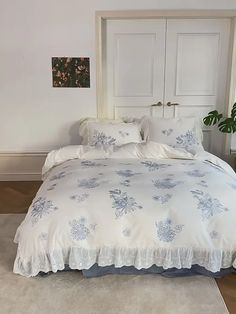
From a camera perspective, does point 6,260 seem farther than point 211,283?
Yes

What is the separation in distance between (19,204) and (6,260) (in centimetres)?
113

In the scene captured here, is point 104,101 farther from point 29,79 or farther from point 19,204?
point 19,204

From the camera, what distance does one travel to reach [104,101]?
13.2ft

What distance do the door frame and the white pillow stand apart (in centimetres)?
71

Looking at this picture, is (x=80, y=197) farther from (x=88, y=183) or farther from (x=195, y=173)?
(x=195, y=173)

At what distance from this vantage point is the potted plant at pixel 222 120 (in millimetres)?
3785

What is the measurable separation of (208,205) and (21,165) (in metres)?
2.70

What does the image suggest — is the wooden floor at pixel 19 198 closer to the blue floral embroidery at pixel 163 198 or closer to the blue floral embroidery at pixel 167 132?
the blue floral embroidery at pixel 163 198

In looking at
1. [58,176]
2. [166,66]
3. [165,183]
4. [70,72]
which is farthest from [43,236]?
[166,66]

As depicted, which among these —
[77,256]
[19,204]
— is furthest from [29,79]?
[77,256]

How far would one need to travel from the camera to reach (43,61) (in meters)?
3.86

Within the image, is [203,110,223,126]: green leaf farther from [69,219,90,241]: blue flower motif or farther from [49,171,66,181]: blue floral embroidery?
[69,219,90,241]: blue flower motif

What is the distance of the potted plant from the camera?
12.4 feet

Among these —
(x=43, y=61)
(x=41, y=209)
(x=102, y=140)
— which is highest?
(x=43, y=61)
